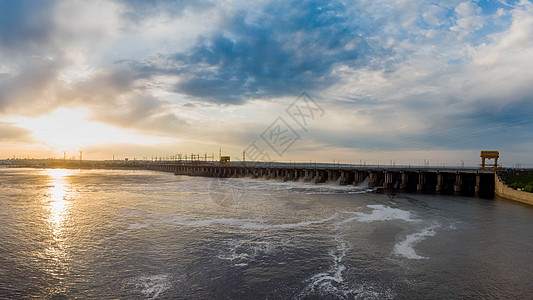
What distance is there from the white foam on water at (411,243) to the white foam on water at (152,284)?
45.7 feet

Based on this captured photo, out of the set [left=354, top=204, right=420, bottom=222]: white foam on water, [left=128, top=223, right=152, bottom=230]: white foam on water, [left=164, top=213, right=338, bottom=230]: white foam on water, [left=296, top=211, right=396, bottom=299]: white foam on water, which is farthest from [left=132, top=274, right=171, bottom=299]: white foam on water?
[left=354, top=204, right=420, bottom=222]: white foam on water

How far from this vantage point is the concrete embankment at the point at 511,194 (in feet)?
126

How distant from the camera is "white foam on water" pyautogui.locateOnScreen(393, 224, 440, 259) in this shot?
18453 millimetres

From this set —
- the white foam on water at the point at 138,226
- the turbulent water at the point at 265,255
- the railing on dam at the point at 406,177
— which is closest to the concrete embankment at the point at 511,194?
the railing on dam at the point at 406,177

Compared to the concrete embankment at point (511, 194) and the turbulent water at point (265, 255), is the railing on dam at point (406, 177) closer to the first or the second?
the concrete embankment at point (511, 194)

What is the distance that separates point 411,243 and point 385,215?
11.3 meters

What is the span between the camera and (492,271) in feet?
51.6

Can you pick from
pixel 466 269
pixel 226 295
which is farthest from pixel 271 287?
pixel 466 269

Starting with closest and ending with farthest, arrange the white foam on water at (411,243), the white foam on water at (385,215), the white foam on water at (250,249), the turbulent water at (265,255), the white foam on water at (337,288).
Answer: the white foam on water at (337,288), the turbulent water at (265,255), the white foam on water at (250,249), the white foam on water at (411,243), the white foam on water at (385,215)

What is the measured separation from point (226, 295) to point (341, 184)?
2638 inches

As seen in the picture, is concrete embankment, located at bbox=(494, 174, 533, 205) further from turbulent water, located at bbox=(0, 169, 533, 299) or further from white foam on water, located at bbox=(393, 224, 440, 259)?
white foam on water, located at bbox=(393, 224, 440, 259)

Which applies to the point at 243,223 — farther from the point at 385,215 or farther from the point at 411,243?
the point at 385,215

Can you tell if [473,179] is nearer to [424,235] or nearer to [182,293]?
[424,235]

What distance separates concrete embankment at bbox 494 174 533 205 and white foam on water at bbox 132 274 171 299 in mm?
45286
